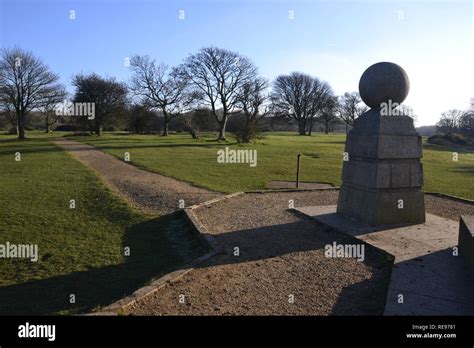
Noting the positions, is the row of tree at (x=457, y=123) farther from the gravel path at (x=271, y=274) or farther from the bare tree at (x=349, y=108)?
the gravel path at (x=271, y=274)

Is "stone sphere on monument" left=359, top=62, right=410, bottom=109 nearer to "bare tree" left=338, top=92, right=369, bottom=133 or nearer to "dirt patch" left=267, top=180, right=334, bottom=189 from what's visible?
"dirt patch" left=267, top=180, right=334, bottom=189

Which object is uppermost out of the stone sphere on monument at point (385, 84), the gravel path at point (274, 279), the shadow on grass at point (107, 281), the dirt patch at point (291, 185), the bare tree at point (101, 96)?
the bare tree at point (101, 96)

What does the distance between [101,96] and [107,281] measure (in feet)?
170

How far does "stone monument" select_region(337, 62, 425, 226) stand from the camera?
8.24m

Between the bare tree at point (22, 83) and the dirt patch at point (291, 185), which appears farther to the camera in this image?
the bare tree at point (22, 83)

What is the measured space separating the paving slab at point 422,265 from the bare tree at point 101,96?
49.0 m

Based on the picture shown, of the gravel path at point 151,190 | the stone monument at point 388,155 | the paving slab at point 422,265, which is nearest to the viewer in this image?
the paving slab at point 422,265

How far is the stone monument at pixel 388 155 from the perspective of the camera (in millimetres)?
8242

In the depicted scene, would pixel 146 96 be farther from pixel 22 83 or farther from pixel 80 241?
pixel 80 241

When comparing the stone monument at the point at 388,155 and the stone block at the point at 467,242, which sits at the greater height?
the stone monument at the point at 388,155

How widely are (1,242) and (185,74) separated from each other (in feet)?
138

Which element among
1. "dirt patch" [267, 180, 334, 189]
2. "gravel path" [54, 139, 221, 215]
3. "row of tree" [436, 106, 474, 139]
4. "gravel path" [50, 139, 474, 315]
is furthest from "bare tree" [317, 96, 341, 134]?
"gravel path" [50, 139, 474, 315]
